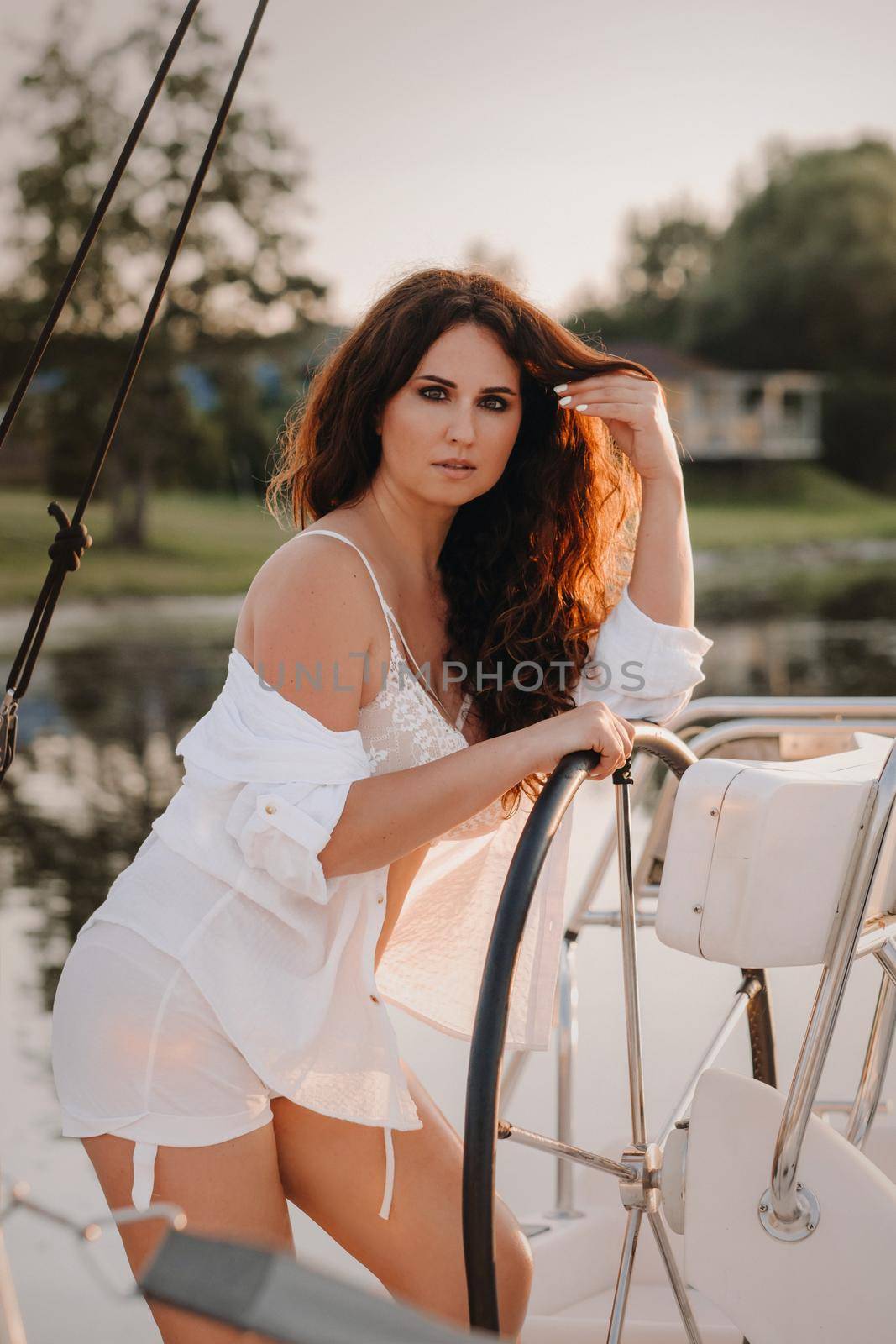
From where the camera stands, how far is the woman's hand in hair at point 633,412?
1755 millimetres

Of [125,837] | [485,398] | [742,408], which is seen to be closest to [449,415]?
[485,398]

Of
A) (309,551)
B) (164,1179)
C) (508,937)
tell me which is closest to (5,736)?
(309,551)

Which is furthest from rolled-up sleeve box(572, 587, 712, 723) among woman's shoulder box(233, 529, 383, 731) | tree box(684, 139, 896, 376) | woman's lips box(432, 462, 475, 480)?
tree box(684, 139, 896, 376)

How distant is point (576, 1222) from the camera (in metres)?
2.29

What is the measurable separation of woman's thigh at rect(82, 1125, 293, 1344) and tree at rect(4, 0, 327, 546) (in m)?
18.4

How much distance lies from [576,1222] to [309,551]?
1287 millimetres

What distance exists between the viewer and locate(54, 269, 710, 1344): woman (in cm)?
147

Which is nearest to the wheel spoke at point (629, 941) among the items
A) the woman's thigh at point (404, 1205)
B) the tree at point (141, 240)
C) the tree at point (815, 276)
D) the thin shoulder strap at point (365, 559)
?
the woman's thigh at point (404, 1205)

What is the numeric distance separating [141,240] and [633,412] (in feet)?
64.9

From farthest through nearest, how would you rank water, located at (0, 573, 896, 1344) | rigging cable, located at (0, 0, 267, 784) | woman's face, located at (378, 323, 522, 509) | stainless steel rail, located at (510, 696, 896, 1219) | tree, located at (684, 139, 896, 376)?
tree, located at (684, 139, 896, 376)
water, located at (0, 573, 896, 1344)
stainless steel rail, located at (510, 696, 896, 1219)
woman's face, located at (378, 323, 522, 509)
rigging cable, located at (0, 0, 267, 784)

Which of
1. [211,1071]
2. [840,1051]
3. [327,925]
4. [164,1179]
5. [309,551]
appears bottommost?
[840,1051]

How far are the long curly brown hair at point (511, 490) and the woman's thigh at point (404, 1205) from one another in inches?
16.0

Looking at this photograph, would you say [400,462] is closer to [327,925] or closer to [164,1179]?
[327,925]

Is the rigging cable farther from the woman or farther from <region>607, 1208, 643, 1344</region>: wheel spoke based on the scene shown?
<region>607, 1208, 643, 1344</region>: wheel spoke
